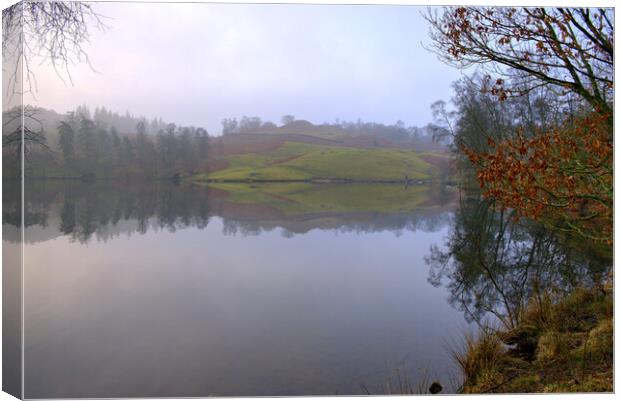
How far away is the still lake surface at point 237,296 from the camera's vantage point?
13.9 ft

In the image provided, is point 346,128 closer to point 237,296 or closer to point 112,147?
point 112,147

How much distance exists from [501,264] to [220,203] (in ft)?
15.2

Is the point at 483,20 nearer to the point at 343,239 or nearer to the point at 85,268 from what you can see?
the point at 343,239

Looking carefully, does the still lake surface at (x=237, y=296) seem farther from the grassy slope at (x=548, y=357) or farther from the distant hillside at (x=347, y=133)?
the distant hillside at (x=347, y=133)

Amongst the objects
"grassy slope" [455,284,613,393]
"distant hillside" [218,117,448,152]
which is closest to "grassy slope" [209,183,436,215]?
"distant hillside" [218,117,448,152]

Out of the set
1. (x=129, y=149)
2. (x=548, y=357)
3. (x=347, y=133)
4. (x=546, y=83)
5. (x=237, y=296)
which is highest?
(x=546, y=83)

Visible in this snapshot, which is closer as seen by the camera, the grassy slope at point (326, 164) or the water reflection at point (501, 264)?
the grassy slope at point (326, 164)

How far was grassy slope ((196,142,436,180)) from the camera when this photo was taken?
16.6 feet

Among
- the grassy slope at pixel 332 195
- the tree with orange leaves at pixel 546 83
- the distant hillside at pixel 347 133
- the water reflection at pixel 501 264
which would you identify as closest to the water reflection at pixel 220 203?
the grassy slope at pixel 332 195

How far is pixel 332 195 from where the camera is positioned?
5.62m

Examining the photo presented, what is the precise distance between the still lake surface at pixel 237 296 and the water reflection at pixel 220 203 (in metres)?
0.03

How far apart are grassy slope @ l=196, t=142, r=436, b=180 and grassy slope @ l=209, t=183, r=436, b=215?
0.39 ft

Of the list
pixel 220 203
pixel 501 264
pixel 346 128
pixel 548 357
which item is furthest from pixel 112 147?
pixel 501 264

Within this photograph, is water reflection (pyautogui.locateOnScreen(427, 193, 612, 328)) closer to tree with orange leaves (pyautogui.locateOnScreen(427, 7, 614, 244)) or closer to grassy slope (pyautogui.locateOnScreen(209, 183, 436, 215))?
grassy slope (pyautogui.locateOnScreen(209, 183, 436, 215))
